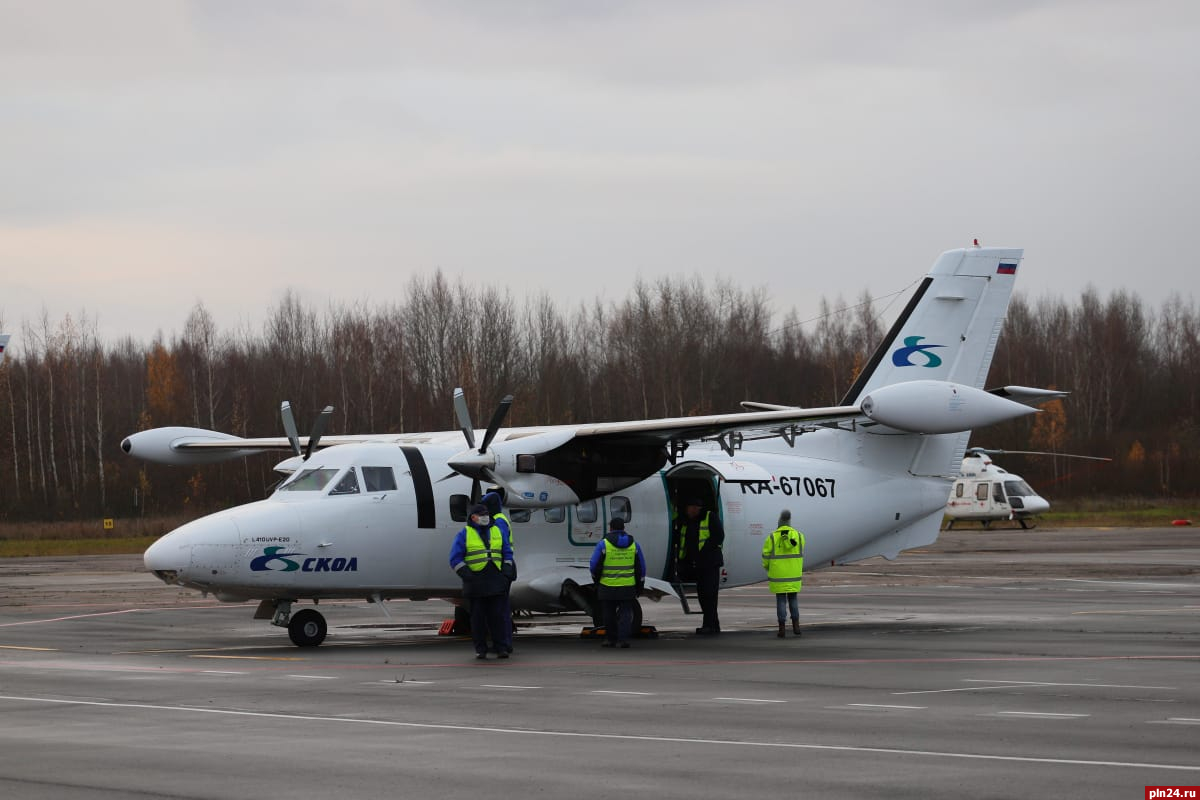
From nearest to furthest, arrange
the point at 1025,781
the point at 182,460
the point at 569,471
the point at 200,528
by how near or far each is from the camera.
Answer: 1. the point at 1025,781
2. the point at 200,528
3. the point at 569,471
4. the point at 182,460

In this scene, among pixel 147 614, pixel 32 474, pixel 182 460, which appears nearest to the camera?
pixel 182 460

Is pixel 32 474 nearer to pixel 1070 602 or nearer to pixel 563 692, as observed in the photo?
pixel 1070 602

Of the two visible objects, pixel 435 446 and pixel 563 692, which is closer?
pixel 563 692

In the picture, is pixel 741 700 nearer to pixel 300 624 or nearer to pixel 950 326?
pixel 300 624

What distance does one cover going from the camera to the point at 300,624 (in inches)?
745

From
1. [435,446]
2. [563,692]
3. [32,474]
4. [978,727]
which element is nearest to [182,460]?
[435,446]

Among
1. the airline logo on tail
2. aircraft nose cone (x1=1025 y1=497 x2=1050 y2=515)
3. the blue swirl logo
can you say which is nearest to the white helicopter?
aircraft nose cone (x1=1025 y1=497 x2=1050 y2=515)

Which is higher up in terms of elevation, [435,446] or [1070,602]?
[435,446]

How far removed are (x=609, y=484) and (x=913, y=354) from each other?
5.70 metres

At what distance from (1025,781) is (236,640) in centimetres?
1430

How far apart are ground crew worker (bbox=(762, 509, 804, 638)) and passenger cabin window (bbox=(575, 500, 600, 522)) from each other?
2.51 m

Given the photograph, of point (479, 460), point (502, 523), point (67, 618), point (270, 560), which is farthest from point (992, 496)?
point (270, 560)

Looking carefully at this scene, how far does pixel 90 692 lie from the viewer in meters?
14.0

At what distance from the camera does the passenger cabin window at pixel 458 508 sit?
19.4 metres
